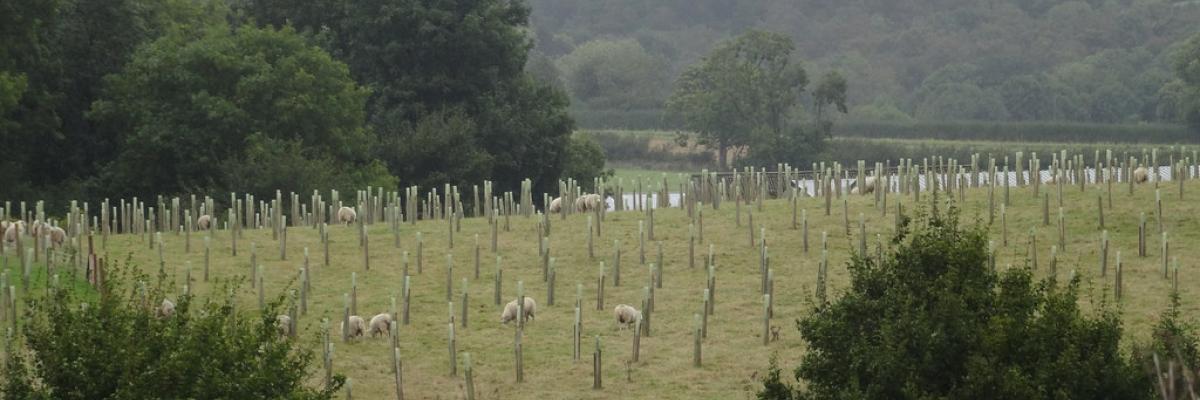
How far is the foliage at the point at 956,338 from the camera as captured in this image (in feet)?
68.4

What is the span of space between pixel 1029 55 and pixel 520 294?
115524 millimetres

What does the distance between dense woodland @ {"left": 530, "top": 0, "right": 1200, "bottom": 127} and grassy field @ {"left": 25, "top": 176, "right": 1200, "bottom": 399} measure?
60.4 metres

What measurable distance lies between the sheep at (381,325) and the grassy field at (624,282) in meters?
0.36

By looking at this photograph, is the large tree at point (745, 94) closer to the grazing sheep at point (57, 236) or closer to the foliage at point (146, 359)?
the grazing sheep at point (57, 236)

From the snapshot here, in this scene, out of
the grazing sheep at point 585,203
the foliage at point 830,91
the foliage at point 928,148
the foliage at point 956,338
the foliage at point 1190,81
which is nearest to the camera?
A: the foliage at point 956,338

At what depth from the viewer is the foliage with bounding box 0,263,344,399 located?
20234mm

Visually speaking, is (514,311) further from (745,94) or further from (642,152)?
(642,152)

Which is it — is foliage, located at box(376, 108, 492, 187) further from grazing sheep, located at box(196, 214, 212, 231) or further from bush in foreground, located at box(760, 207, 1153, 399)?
bush in foreground, located at box(760, 207, 1153, 399)

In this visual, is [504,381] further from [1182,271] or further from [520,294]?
[1182,271]

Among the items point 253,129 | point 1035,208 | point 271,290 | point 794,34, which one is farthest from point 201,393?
point 794,34

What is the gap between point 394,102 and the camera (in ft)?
219

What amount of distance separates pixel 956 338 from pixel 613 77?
110m

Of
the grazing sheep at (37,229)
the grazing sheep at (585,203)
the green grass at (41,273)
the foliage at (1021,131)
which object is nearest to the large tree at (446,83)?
the grazing sheep at (585,203)

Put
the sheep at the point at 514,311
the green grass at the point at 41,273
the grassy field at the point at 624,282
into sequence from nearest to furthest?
the grassy field at the point at 624,282
the sheep at the point at 514,311
the green grass at the point at 41,273
